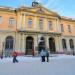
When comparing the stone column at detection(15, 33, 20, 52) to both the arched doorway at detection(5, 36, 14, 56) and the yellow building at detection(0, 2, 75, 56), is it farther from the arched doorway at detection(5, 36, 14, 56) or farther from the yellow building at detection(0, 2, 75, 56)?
the arched doorway at detection(5, 36, 14, 56)

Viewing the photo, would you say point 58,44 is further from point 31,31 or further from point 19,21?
point 19,21

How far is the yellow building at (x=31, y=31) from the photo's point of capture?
90.1 ft

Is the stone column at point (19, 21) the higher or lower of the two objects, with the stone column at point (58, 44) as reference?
higher

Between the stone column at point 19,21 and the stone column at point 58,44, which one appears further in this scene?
the stone column at point 58,44

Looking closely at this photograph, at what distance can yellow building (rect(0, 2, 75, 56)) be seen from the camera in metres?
27.5

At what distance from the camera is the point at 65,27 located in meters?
35.2

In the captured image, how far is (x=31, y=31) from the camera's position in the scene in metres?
28.7

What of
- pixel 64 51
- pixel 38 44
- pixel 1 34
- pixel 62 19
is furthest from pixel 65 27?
pixel 1 34

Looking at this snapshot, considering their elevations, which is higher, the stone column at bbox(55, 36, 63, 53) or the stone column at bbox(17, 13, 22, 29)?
the stone column at bbox(17, 13, 22, 29)

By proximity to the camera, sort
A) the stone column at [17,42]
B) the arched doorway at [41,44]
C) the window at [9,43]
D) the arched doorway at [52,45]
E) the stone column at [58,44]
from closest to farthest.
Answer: the stone column at [17,42]
the window at [9,43]
the arched doorway at [41,44]
the stone column at [58,44]
the arched doorway at [52,45]

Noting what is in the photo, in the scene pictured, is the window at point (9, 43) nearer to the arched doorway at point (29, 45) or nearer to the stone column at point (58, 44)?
the arched doorway at point (29, 45)

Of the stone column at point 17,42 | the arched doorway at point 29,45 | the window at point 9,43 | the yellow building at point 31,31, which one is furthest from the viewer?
the arched doorway at point 29,45

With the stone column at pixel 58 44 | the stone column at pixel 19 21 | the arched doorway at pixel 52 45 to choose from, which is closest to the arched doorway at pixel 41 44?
the arched doorway at pixel 52 45

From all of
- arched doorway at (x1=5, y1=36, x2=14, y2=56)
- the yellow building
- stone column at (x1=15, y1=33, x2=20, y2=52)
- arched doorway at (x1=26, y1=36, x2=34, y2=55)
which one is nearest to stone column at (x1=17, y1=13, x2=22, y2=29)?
the yellow building
